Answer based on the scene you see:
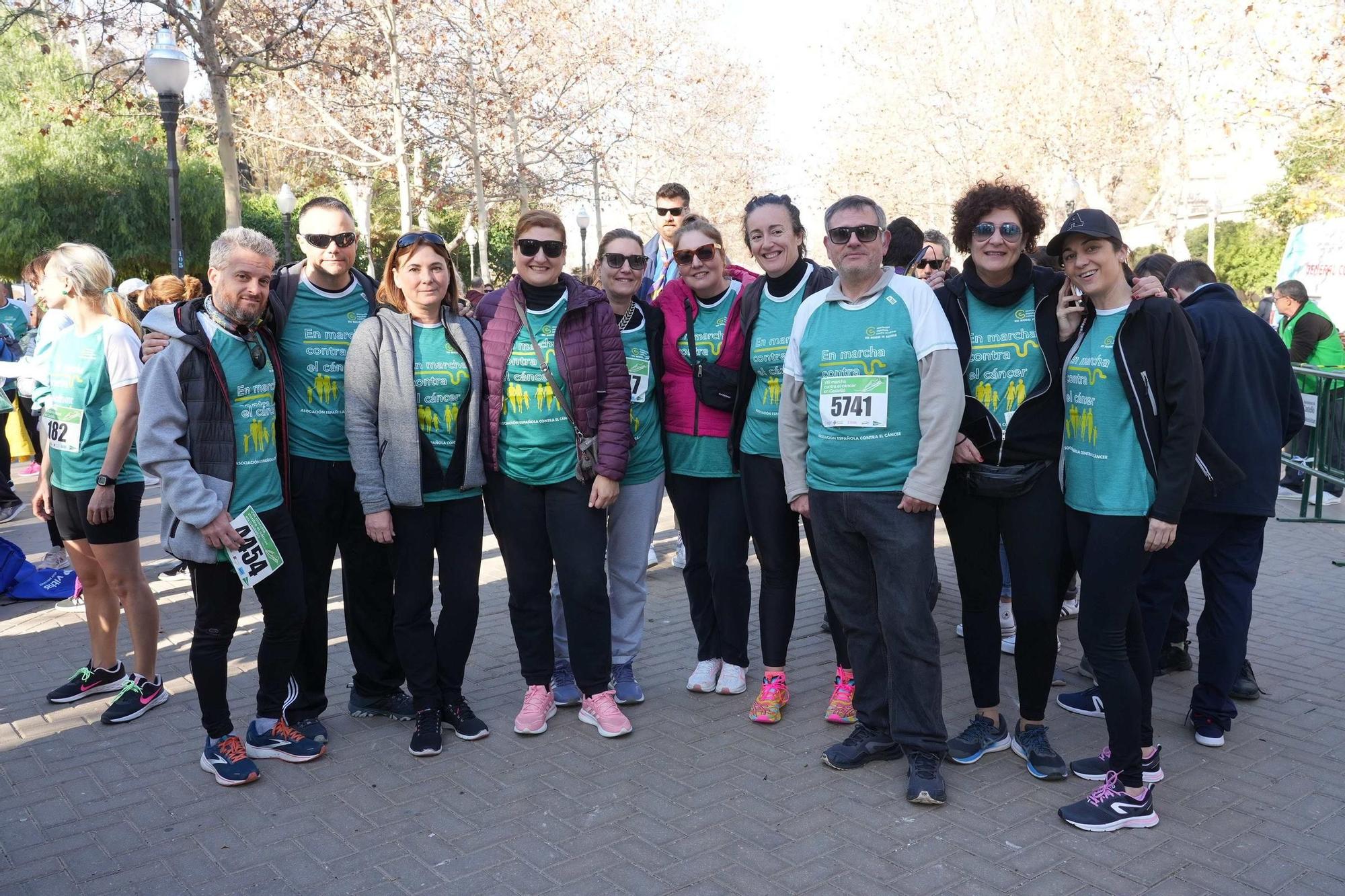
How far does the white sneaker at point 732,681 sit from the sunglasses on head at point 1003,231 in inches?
92.6

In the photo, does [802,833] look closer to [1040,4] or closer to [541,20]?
[541,20]

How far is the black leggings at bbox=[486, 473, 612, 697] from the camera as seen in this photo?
459 centimetres

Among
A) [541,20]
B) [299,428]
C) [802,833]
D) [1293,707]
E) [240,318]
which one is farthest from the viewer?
[541,20]

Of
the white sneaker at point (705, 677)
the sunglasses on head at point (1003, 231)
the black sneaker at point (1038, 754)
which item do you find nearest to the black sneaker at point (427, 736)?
the white sneaker at point (705, 677)

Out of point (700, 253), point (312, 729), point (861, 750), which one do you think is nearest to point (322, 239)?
point (700, 253)

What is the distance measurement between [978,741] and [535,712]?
1.90 m

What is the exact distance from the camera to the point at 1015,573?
4.02 m

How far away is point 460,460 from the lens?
4.43m

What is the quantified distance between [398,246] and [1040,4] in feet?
86.5

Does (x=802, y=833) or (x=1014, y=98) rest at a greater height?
(x=1014, y=98)

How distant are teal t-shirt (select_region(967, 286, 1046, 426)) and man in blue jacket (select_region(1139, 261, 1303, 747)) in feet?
3.19

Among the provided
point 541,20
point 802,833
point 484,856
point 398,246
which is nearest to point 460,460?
point 398,246

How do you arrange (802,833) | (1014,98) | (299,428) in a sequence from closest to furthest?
(802,833), (299,428), (1014,98)

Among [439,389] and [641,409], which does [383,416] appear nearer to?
[439,389]
